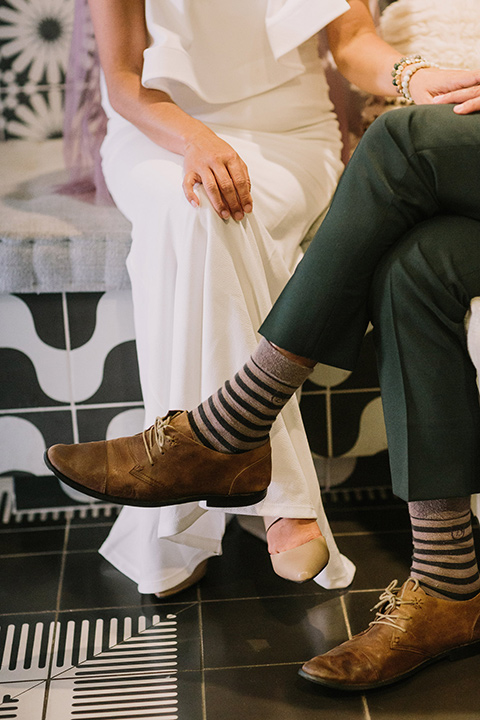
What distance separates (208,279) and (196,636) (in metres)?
0.56

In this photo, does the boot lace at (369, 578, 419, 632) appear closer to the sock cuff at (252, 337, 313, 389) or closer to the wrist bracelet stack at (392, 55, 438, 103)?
the sock cuff at (252, 337, 313, 389)

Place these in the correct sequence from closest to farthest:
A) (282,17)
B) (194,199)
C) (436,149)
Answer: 1. (436,149)
2. (194,199)
3. (282,17)

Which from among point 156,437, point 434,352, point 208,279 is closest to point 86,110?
point 208,279

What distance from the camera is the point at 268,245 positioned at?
4.00 ft

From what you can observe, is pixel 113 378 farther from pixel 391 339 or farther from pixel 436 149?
pixel 436 149

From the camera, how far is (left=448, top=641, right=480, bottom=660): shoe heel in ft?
3.59

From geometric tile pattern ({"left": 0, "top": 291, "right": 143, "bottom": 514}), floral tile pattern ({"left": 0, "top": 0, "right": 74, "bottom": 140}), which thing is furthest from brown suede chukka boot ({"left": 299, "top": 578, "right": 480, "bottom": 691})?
floral tile pattern ({"left": 0, "top": 0, "right": 74, "bottom": 140})

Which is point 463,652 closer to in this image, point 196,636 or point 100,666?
point 196,636

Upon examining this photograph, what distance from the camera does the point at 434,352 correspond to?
100cm

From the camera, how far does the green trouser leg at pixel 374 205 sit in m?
0.97

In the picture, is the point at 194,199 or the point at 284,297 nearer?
the point at 284,297

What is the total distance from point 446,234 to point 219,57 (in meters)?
0.63

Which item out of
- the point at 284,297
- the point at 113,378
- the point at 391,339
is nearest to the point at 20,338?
the point at 113,378

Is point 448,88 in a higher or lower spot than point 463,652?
higher
